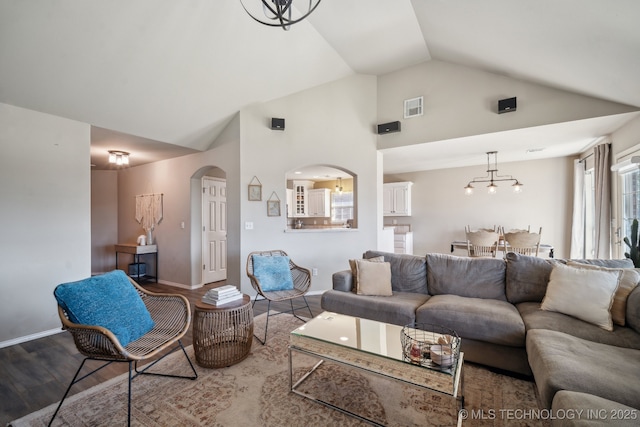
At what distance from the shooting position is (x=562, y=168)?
5.40 meters

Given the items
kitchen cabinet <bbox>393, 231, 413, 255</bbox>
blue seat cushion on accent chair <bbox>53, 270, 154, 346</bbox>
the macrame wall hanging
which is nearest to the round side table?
blue seat cushion on accent chair <bbox>53, 270, 154, 346</bbox>

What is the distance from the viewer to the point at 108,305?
191cm

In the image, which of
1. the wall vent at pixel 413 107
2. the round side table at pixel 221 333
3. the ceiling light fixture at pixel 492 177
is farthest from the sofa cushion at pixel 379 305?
the ceiling light fixture at pixel 492 177

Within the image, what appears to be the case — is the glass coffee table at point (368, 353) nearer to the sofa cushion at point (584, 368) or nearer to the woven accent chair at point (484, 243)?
the sofa cushion at point (584, 368)

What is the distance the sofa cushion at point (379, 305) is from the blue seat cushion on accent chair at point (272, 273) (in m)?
0.57

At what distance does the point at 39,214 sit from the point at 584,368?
4.88 m

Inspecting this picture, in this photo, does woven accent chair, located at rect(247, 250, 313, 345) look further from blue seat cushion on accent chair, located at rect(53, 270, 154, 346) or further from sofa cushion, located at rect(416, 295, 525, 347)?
sofa cushion, located at rect(416, 295, 525, 347)

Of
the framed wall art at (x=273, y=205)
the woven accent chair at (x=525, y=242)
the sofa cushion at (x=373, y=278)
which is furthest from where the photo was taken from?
the framed wall art at (x=273, y=205)

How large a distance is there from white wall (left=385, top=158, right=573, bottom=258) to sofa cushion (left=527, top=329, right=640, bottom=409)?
15.3 ft

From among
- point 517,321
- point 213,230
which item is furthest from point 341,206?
point 517,321

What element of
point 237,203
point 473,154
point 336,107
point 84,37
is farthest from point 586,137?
point 84,37

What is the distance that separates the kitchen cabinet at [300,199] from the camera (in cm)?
818

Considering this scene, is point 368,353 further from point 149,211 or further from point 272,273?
point 149,211

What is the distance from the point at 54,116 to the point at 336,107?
3.72m
